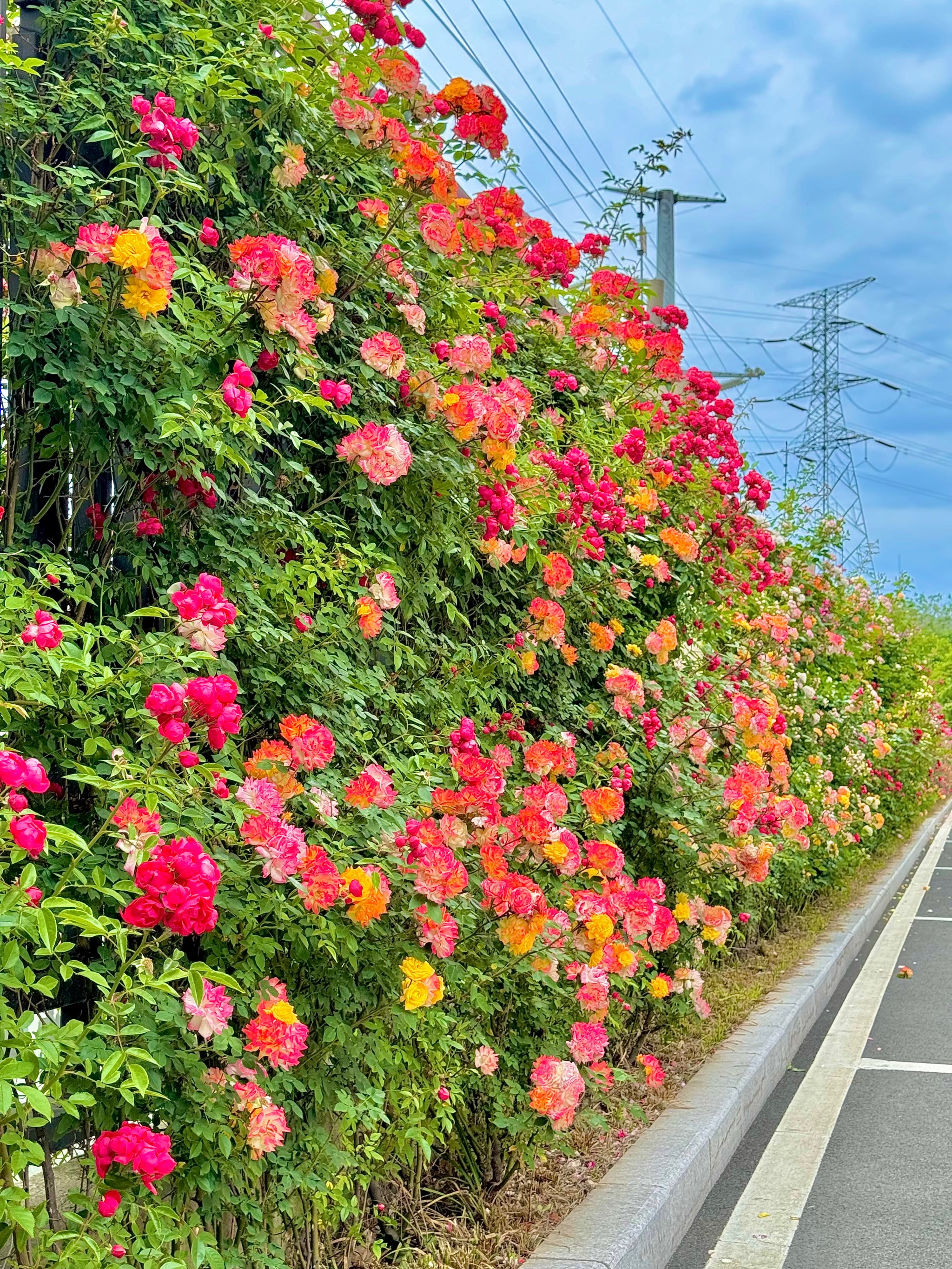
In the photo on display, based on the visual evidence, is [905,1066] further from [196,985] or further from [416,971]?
[196,985]

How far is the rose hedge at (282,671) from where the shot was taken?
6.67 ft

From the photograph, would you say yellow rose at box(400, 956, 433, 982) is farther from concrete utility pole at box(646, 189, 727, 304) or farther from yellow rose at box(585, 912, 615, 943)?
concrete utility pole at box(646, 189, 727, 304)

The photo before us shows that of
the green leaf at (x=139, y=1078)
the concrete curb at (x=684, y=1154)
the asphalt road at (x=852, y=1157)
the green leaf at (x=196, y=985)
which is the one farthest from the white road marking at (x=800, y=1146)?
the green leaf at (x=139, y=1078)

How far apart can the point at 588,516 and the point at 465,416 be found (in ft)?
3.65

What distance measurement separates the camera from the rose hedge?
2.03 m

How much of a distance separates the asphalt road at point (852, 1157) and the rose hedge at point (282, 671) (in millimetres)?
571

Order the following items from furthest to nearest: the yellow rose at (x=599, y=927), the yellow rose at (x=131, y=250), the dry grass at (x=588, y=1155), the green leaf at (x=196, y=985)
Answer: the yellow rose at (x=599, y=927) < the dry grass at (x=588, y=1155) < the yellow rose at (x=131, y=250) < the green leaf at (x=196, y=985)

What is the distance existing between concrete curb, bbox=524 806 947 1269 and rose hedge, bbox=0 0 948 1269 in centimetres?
27

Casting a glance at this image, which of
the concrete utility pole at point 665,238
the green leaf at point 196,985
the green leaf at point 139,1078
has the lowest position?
the green leaf at point 139,1078

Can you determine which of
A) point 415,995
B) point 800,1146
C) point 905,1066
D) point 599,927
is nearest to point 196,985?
point 415,995

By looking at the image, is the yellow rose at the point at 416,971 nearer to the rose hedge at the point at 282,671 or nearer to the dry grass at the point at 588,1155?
the rose hedge at the point at 282,671

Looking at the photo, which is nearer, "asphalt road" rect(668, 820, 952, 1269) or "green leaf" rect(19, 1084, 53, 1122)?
"green leaf" rect(19, 1084, 53, 1122)

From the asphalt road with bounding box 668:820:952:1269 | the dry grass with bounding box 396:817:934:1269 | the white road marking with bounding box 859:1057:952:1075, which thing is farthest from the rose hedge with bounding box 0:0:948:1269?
the white road marking with bounding box 859:1057:952:1075

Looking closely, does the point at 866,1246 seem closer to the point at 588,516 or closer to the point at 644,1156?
the point at 644,1156
